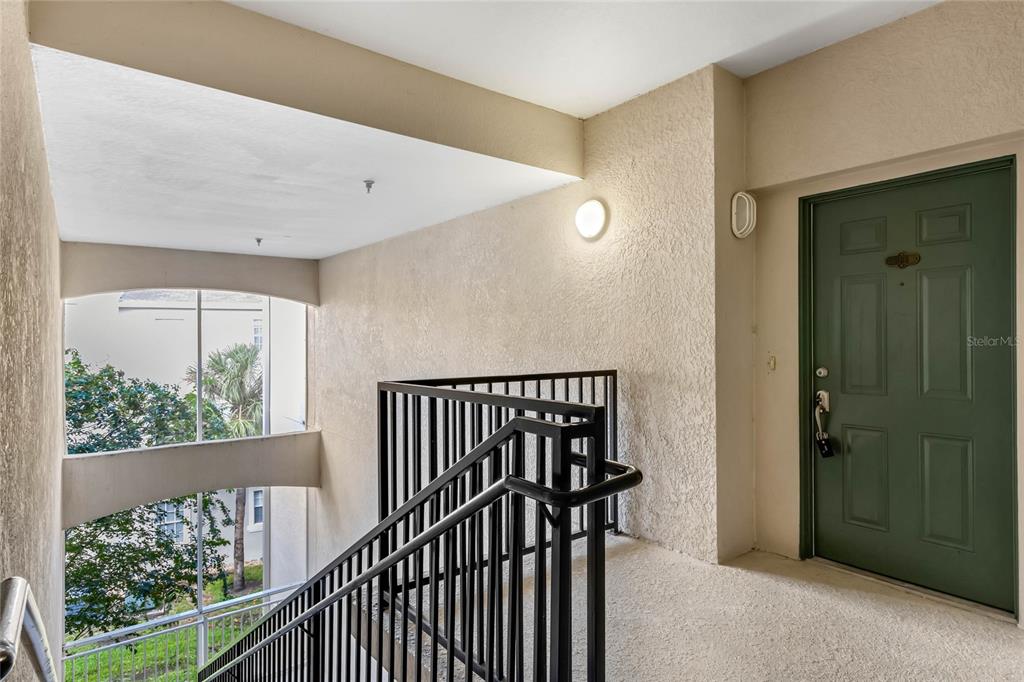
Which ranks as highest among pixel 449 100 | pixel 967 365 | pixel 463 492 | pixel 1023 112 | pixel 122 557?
pixel 449 100

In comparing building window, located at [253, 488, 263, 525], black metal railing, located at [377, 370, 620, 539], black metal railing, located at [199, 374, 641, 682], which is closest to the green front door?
black metal railing, located at [377, 370, 620, 539]

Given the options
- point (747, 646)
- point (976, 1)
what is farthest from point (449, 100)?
point (747, 646)

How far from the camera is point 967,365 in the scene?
7.20 ft

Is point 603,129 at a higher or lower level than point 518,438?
higher

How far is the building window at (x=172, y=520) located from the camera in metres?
7.41

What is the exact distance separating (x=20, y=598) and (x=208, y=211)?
151 inches

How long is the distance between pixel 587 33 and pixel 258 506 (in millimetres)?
8556

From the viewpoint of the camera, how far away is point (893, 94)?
2.27m

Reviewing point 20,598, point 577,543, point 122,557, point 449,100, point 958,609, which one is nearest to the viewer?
point 20,598

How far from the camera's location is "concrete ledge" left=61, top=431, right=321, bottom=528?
5602 millimetres

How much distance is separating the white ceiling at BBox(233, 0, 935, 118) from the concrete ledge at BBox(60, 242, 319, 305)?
464 centimetres

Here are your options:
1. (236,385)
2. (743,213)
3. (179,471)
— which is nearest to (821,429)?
(743,213)

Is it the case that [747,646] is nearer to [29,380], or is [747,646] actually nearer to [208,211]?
[29,380]

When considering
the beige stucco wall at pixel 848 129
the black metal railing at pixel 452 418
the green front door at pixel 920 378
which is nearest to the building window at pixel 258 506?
the black metal railing at pixel 452 418
